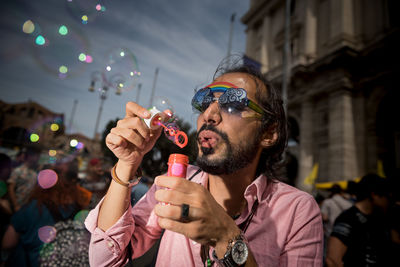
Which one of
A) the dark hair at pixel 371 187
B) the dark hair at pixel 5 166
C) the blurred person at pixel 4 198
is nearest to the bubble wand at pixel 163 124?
the dark hair at pixel 371 187

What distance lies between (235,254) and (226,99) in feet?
3.57

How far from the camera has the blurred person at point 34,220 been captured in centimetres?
256

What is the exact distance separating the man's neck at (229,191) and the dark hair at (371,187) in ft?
8.02

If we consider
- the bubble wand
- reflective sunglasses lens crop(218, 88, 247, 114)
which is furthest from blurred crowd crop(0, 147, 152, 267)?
reflective sunglasses lens crop(218, 88, 247, 114)

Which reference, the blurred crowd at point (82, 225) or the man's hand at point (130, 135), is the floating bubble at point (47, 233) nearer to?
the blurred crowd at point (82, 225)

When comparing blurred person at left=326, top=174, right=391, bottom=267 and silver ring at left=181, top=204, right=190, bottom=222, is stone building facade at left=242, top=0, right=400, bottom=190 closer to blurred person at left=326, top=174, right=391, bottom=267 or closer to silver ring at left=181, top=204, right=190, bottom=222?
blurred person at left=326, top=174, right=391, bottom=267

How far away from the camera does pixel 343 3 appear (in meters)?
14.0

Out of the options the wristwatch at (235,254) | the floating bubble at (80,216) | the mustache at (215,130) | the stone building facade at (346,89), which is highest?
the stone building facade at (346,89)

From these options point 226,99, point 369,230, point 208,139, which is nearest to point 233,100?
point 226,99

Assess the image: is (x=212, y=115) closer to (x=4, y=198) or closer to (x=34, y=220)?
(x=34, y=220)

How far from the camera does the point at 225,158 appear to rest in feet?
4.79

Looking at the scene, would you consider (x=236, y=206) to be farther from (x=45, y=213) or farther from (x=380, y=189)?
(x=380, y=189)

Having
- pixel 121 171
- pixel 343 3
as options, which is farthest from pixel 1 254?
pixel 343 3

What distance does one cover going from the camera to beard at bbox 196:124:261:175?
143 cm
